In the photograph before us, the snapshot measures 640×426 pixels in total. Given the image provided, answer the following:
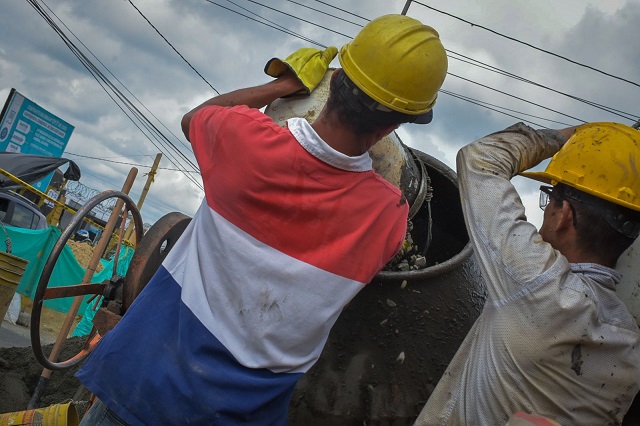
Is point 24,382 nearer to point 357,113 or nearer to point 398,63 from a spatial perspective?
point 357,113

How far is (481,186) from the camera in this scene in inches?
62.5

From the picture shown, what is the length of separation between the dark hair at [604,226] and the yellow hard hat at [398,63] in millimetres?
533

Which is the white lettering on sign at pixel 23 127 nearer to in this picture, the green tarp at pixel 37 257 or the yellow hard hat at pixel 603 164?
the green tarp at pixel 37 257

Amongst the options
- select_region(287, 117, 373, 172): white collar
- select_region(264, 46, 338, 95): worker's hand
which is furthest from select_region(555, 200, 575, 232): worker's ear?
select_region(264, 46, 338, 95): worker's hand

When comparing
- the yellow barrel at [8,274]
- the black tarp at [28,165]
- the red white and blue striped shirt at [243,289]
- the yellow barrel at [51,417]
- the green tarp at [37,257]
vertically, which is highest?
the red white and blue striped shirt at [243,289]

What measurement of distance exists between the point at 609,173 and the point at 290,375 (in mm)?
1029

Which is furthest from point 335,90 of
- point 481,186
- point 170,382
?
point 170,382

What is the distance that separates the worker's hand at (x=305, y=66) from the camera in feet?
6.23

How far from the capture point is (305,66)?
1.93 m

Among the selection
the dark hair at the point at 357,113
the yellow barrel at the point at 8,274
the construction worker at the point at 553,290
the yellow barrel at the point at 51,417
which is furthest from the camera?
the yellow barrel at the point at 8,274

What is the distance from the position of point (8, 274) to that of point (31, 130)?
1575 centimetres

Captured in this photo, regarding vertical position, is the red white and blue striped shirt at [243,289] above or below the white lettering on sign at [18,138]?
above

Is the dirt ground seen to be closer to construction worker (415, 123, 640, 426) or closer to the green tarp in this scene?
construction worker (415, 123, 640, 426)

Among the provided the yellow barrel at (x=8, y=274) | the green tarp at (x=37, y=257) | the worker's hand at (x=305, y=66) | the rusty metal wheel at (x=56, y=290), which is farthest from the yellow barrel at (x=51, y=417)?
the green tarp at (x=37, y=257)
